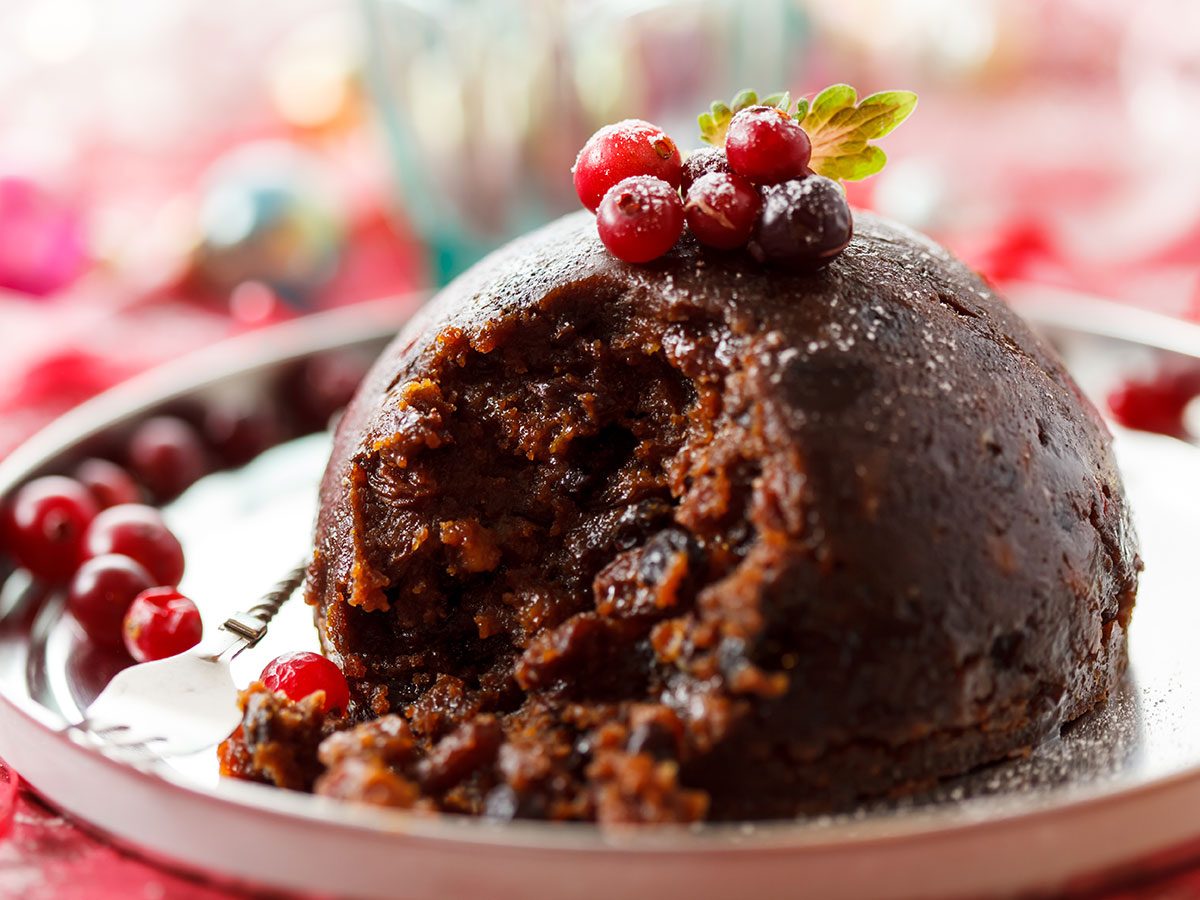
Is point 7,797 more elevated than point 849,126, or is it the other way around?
point 849,126

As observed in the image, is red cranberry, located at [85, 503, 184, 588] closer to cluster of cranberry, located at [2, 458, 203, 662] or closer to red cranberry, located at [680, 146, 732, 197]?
cluster of cranberry, located at [2, 458, 203, 662]

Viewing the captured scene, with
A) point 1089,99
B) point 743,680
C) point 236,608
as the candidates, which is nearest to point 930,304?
point 743,680

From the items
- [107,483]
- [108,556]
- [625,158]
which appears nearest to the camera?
[625,158]

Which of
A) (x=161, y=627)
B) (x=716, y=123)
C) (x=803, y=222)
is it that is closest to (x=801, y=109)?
(x=716, y=123)

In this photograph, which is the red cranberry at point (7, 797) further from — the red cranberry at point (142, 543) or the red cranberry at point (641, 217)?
the red cranberry at point (641, 217)

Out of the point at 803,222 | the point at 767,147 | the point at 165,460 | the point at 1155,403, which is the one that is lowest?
the point at 1155,403

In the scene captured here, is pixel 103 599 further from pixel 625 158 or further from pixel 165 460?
pixel 625 158
